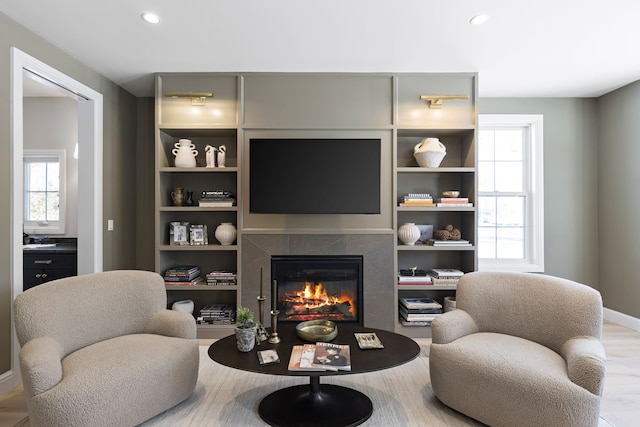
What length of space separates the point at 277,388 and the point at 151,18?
2.67 m

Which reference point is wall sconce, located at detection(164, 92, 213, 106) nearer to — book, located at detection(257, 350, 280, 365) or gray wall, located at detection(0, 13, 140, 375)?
gray wall, located at detection(0, 13, 140, 375)

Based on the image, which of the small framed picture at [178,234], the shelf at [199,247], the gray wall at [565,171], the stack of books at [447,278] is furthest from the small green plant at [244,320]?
the gray wall at [565,171]

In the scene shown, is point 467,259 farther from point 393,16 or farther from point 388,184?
point 393,16

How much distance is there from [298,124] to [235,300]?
6.34 feet

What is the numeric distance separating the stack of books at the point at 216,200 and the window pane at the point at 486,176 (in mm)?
2800

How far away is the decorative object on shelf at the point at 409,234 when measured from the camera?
374cm

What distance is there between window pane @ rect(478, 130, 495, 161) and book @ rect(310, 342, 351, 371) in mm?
3121

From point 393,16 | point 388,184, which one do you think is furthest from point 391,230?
point 393,16

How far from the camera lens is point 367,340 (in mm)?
2371

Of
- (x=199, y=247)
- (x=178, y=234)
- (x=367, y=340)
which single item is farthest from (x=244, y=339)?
(x=178, y=234)

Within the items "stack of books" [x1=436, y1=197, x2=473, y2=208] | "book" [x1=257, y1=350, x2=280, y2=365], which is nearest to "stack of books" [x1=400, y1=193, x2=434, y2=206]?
"stack of books" [x1=436, y1=197, x2=473, y2=208]

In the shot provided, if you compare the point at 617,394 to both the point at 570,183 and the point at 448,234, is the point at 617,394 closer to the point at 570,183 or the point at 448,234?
the point at 448,234

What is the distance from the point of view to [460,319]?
2543 mm

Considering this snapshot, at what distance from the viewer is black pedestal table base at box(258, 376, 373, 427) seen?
6.95ft
